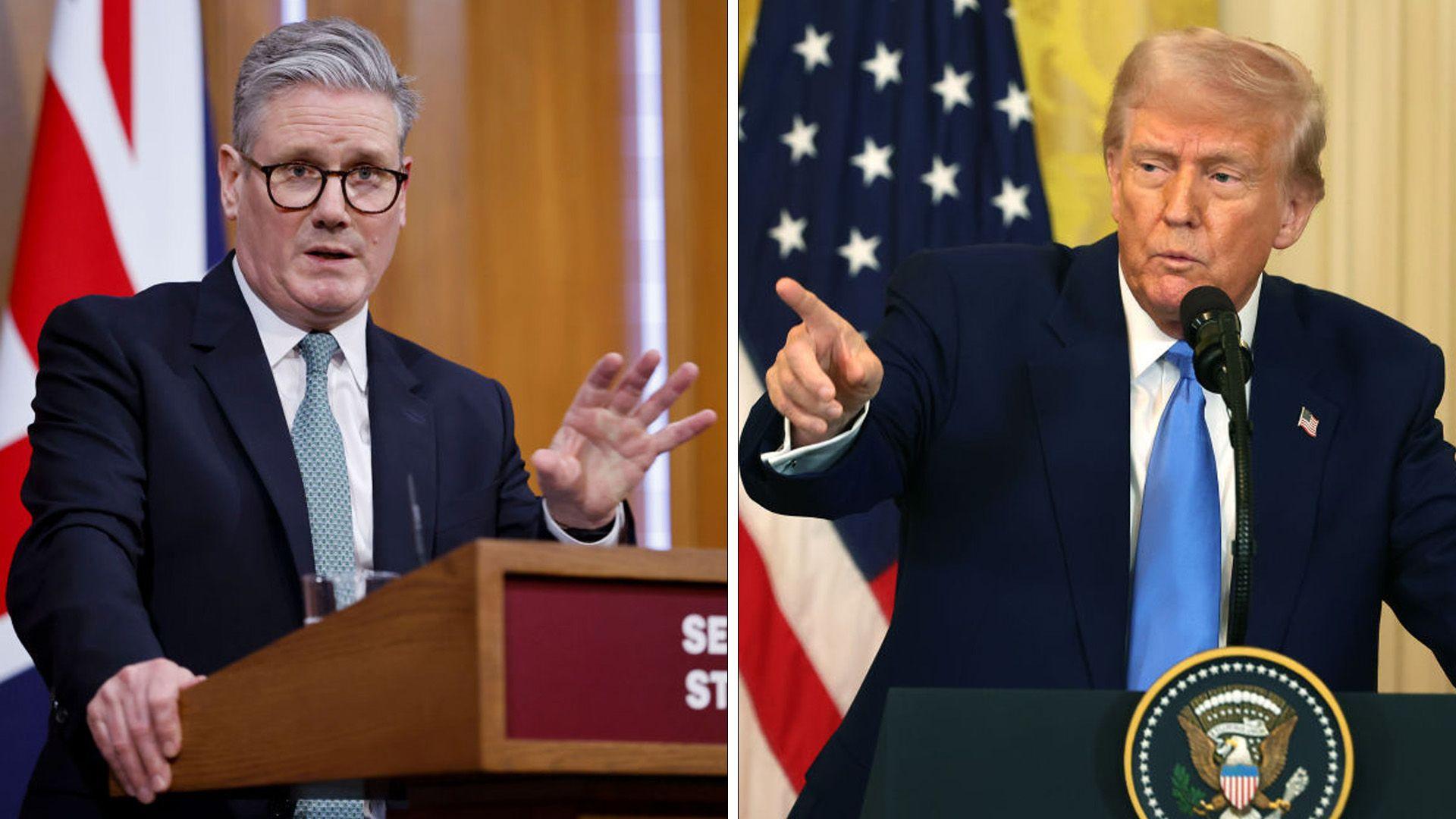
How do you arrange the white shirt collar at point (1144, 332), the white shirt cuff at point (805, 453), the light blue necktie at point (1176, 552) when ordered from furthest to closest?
the white shirt collar at point (1144, 332) < the light blue necktie at point (1176, 552) < the white shirt cuff at point (805, 453)

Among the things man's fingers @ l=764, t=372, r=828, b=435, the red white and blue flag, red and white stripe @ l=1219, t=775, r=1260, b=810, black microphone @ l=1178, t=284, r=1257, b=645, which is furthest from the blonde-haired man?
the red white and blue flag

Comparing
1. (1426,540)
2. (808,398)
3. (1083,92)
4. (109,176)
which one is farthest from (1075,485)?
(109,176)

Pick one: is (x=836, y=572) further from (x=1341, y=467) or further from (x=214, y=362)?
(x=214, y=362)

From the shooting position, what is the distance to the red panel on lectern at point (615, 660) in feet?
4.69

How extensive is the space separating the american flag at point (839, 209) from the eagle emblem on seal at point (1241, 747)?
5.99 ft

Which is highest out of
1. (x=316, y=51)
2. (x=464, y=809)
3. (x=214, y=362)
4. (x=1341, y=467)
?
(x=316, y=51)

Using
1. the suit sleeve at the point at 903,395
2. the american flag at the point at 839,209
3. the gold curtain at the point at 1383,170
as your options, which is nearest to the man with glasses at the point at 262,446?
the suit sleeve at the point at 903,395

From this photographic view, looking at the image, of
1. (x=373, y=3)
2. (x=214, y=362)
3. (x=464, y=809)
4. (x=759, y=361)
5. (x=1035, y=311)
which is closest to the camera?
(x=464, y=809)

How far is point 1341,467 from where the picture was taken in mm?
2604

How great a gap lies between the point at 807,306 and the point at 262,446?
3.07 ft

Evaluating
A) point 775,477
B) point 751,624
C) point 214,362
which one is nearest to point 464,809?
point 775,477

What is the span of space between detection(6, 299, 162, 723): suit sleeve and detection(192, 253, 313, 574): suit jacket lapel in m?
0.12

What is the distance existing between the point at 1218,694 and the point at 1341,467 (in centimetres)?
125

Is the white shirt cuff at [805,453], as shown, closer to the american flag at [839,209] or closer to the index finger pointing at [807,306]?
the index finger pointing at [807,306]
